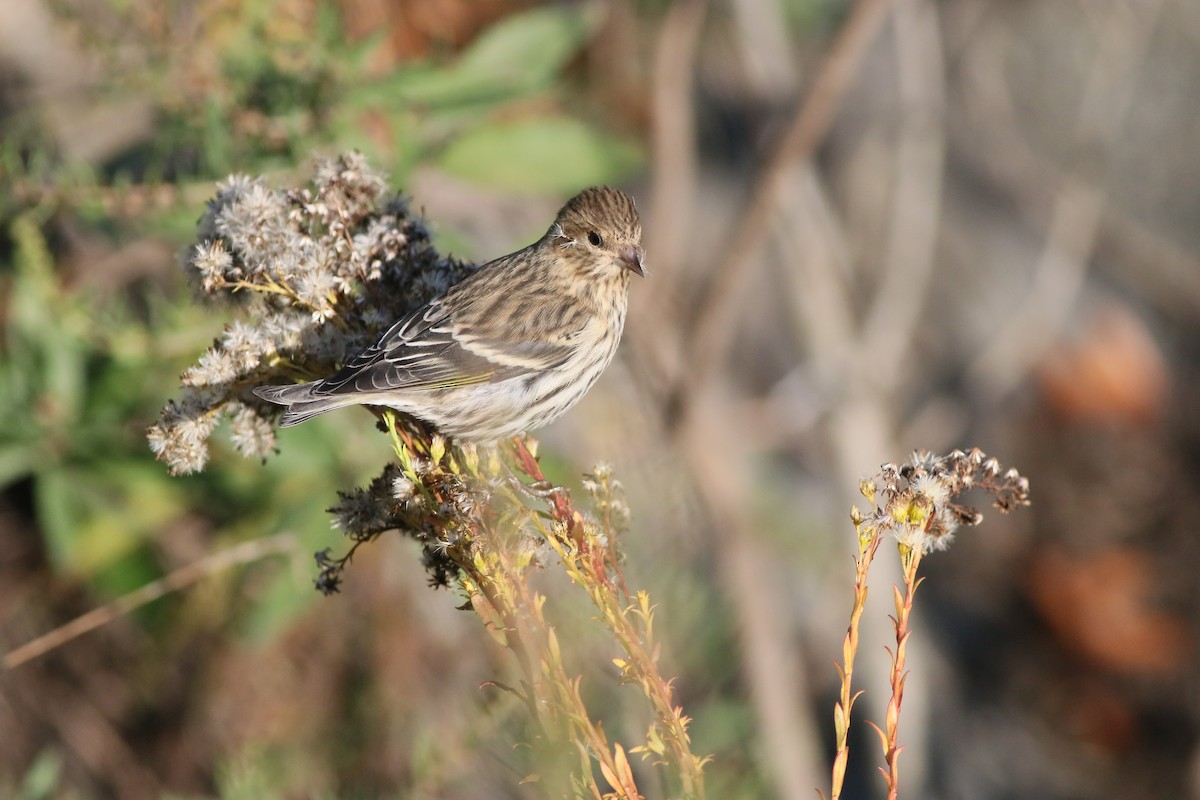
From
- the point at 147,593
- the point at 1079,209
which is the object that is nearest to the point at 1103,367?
the point at 1079,209

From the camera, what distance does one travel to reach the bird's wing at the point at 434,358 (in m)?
2.52

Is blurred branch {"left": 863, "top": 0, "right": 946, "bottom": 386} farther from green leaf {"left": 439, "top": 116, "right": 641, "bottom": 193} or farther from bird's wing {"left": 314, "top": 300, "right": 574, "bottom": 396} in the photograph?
bird's wing {"left": 314, "top": 300, "right": 574, "bottom": 396}

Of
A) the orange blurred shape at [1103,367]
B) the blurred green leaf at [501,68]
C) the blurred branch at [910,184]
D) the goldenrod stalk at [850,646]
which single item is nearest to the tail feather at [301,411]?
the goldenrod stalk at [850,646]

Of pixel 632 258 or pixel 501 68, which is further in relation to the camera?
pixel 501 68

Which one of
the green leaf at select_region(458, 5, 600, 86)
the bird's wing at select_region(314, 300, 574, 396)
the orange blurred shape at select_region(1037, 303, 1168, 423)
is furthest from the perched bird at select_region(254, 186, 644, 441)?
the orange blurred shape at select_region(1037, 303, 1168, 423)

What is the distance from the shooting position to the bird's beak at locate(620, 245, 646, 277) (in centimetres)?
338

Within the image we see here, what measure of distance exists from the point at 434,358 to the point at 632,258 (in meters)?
0.77

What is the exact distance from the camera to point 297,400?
228 centimetres

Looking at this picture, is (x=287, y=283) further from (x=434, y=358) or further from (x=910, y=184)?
(x=910, y=184)

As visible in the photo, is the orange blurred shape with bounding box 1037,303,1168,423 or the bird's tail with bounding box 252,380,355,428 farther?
the orange blurred shape with bounding box 1037,303,1168,423

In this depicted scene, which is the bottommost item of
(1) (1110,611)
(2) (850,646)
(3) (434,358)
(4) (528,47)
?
(2) (850,646)

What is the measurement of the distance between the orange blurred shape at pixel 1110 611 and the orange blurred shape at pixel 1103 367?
0.86 metres

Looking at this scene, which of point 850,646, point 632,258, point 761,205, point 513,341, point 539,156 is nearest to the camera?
point 850,646

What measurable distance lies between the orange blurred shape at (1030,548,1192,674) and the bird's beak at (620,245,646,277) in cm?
401
